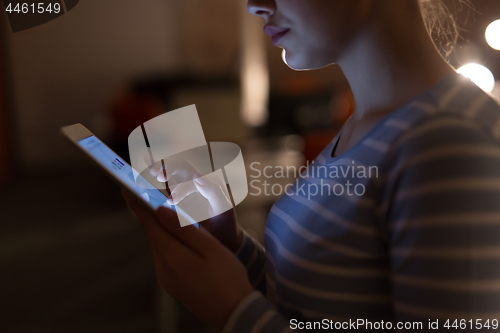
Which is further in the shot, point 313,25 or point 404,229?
point 313,25

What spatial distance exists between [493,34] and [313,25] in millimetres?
735

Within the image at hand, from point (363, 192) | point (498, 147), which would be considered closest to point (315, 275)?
point (363, 192)

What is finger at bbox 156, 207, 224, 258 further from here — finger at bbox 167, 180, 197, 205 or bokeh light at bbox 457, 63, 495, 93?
bokeh light at bbox 457, 63, 495, 93

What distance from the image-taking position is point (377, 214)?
0.37 meters

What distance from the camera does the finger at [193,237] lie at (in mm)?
380

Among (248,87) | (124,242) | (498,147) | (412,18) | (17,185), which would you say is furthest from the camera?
(248,87)

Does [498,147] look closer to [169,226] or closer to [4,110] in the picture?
[169,226]

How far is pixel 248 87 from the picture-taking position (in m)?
4.34

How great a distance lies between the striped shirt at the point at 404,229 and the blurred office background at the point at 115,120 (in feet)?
1.40

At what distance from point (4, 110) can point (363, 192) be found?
14.6 ft

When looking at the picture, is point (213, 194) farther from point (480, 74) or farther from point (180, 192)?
point (480, 74)

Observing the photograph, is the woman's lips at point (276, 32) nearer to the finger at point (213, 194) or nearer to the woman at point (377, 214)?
the woman at point (377, 214)

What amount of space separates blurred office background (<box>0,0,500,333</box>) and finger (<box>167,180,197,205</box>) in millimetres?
561

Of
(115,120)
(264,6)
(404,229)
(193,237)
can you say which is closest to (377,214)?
(404,229)
